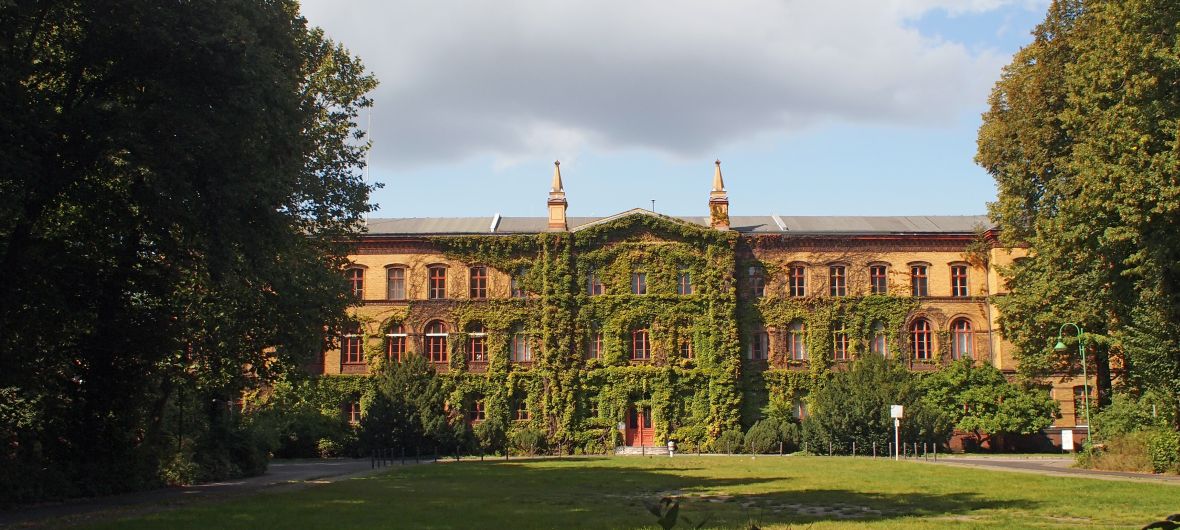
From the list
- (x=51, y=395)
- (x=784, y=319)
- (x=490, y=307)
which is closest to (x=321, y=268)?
(x=51, y=395)

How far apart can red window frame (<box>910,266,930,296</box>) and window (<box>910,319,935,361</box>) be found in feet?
5.17

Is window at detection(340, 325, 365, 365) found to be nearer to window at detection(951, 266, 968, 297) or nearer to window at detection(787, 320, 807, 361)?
window at detection(787, 320, 807, 361)

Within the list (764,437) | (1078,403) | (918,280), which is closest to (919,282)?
(918,280)

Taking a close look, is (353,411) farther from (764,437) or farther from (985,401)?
(985,401)

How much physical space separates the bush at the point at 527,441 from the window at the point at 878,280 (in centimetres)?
2007

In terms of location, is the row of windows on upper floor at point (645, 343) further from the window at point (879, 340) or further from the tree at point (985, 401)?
the tree at point (985, 401)

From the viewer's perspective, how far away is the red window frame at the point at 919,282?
56844mm

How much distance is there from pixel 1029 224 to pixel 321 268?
28.8 m

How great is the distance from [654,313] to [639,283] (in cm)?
189

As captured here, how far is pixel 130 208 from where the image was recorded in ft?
69.1

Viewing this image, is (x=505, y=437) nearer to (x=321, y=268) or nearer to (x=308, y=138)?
(x=321, y=268)

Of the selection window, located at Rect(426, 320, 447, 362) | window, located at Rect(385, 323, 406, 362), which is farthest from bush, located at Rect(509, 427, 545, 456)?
window, located at Rect(385, 323, 406, 362)

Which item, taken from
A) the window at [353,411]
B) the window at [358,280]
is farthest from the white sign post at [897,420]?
the window at [358,280]

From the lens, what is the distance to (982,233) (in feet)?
169
